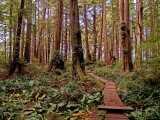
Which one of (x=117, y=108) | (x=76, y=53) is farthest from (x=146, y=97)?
(x=76, y=53)

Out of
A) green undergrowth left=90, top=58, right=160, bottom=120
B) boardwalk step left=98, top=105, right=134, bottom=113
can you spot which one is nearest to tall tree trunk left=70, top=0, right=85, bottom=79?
green undergrowth left=90, top=58, right=160, bottom=120

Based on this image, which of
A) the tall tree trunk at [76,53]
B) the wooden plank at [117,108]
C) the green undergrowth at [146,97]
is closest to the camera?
the green undergrowth at [146,97]

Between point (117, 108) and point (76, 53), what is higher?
point (76, 53)

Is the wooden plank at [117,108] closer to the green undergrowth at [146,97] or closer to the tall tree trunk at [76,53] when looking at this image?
the green undergrowth at [146,97]

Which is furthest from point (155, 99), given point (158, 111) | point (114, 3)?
point (114, 3)

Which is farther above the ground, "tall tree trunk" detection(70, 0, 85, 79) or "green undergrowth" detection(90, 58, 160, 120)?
"tall tree trunk" detection(70, 0, 85, 79)

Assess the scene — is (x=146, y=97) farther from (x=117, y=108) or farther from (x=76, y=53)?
(x=76, y=53)

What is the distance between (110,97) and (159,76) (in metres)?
2.39

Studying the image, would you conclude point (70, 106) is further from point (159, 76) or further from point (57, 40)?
point (57, 40)

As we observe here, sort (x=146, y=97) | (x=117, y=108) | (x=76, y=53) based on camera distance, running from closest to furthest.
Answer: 1. (x=117, y=108)
2. (x=146, y=97)
3. (x=76, y=53)

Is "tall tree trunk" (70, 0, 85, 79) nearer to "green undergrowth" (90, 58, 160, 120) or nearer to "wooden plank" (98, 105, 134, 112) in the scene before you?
"green undergrowth" (90, 58, 160, 120)

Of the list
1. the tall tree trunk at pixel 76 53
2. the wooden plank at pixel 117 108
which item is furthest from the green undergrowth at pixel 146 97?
the tall tree trunk at pixel 76 53

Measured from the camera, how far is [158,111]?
10.5ft

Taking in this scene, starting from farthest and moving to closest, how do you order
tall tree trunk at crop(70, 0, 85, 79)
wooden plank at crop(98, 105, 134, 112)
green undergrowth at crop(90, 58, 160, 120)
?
tall tree trunk at crop(70, 0, 85, 79) → wooden plank at crop(98, 105, 134, 112) → green undergrowth at crop(90, 58, 160, 120)
